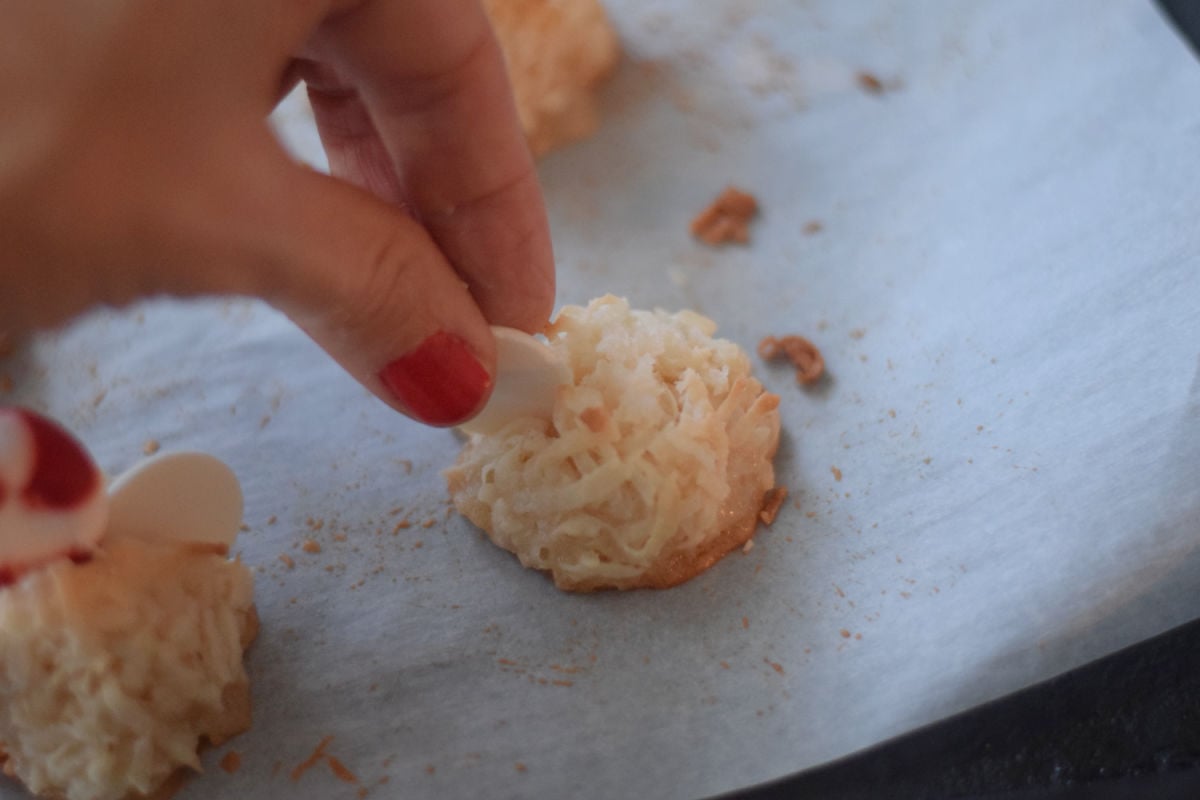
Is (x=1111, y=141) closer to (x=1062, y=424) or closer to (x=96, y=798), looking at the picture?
(x=1062, y=424)

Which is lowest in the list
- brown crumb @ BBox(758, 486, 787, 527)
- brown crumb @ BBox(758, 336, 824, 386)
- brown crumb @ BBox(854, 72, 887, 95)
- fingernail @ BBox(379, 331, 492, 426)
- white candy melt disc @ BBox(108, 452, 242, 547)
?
white candy melt disc @ BBox(108, 452, 242, 547)

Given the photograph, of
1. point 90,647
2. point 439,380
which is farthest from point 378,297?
point 90,647

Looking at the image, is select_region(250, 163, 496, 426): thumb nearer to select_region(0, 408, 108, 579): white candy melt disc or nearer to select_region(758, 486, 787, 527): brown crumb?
select_region(0, 408, 108, 579): white candy melt disc

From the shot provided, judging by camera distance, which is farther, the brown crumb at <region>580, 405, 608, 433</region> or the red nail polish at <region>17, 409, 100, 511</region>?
the brown crumb at <region>580, 405, 608, 433</region>

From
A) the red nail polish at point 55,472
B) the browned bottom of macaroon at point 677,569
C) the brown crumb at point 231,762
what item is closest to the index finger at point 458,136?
the browned bottom of macaroon at point 677,569

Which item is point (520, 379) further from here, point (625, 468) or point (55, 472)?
point (55, 472)

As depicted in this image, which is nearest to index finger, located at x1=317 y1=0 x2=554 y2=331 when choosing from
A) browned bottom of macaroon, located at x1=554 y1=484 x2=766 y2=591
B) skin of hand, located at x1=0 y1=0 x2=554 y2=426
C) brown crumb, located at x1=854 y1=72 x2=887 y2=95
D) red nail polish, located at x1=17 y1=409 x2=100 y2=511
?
skin of hand, located at x1=0 y1=0 x2=554 y2=426

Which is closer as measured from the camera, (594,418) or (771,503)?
(594,418)
